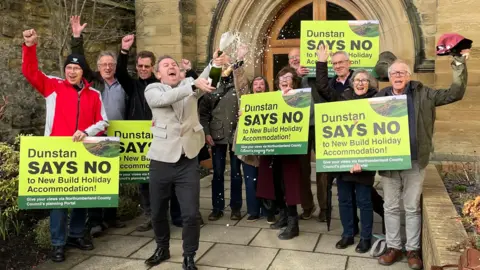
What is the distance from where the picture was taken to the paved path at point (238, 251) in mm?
4023

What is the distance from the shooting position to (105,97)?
16.2 ft

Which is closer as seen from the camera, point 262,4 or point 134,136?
point 134,136

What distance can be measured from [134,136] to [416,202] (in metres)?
2.89

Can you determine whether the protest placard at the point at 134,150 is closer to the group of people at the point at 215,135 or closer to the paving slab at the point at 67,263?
the group of people at the point at 215,135

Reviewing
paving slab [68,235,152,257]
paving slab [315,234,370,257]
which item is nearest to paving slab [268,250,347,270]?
paving slab [315,234,370,257]

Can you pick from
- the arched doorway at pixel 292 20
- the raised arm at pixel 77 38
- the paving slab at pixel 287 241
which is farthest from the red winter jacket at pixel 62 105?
the arched doorway at pixel 292 20

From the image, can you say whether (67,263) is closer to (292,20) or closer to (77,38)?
(77,38)

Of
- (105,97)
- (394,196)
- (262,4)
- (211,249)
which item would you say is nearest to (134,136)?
(105,97)

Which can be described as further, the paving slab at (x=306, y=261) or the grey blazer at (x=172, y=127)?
the paving slab at (x=306, y=261)

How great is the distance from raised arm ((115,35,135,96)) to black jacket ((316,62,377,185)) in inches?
74.6

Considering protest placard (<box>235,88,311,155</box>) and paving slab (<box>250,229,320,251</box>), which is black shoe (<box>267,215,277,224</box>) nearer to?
paving slab (<box>250,229,320,251</box>)

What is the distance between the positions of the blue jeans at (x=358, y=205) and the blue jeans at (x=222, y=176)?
4.79 feet

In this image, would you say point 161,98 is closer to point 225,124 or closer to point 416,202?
point 225,124

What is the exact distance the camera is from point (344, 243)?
440cm
